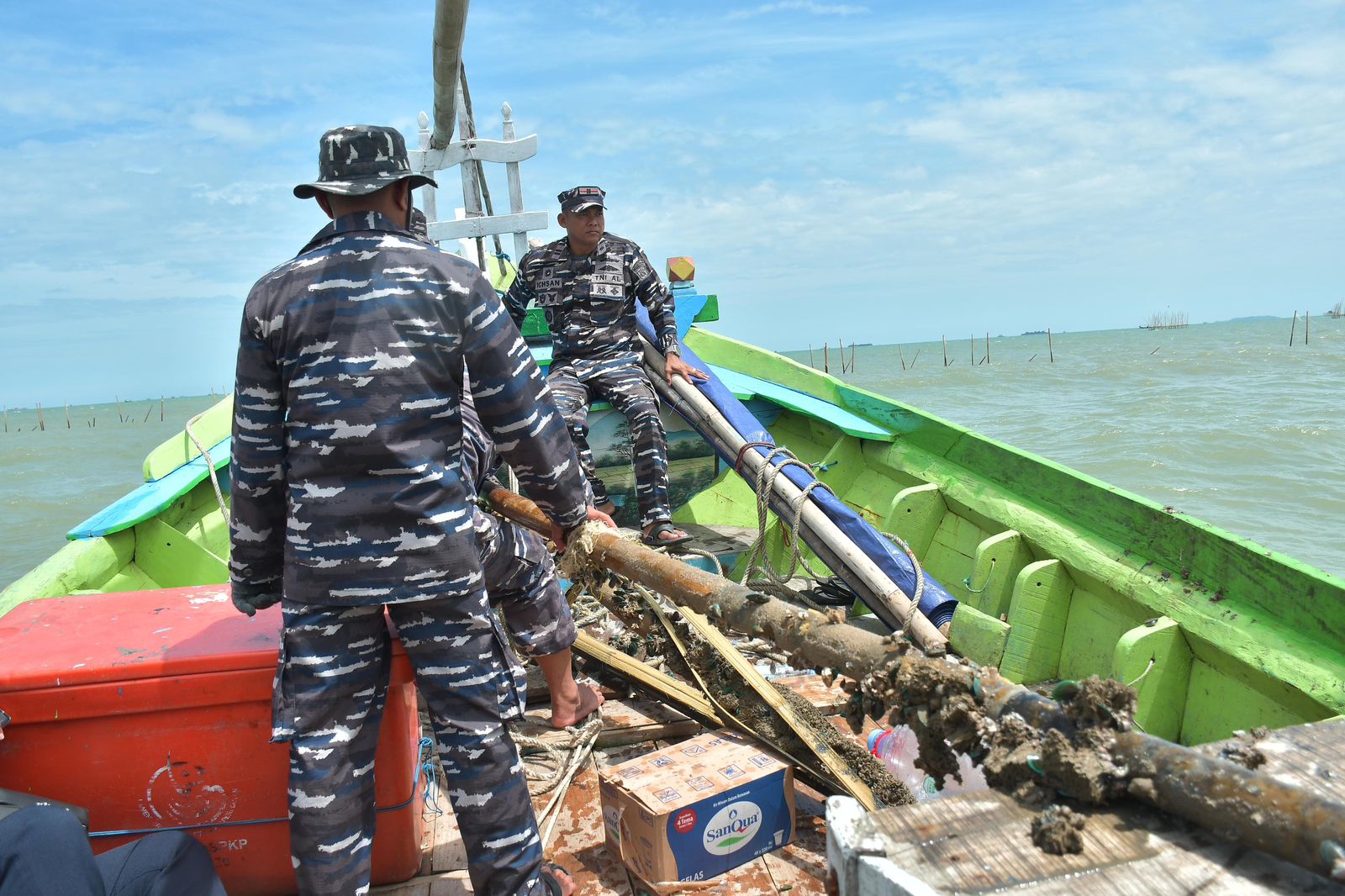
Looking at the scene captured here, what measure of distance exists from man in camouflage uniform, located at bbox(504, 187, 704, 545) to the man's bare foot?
154cm

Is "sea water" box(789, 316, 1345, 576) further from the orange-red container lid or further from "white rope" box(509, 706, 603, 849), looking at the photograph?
the orange-red container lid

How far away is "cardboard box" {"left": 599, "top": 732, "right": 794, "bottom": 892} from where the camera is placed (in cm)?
214

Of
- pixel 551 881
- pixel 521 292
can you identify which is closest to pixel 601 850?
pixel 551 881

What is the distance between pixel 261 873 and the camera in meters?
2.21

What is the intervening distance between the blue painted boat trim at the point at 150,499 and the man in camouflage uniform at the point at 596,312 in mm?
1805

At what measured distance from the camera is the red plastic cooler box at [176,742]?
2.07 metres

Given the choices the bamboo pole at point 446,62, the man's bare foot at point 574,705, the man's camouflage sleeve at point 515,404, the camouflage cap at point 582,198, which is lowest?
the man's bare foot at point 574,705

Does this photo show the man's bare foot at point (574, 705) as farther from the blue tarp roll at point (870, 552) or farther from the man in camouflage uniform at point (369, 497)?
the blue tarp roll at point (870, 552)

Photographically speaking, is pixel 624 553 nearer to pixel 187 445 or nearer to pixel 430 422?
pixel 430 422

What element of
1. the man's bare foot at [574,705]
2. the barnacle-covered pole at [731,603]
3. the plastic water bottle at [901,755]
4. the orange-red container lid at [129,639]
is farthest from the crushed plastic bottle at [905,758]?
the orange-red container lid at [129,639]

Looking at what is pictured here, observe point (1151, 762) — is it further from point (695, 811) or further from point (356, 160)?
point (356, 160)

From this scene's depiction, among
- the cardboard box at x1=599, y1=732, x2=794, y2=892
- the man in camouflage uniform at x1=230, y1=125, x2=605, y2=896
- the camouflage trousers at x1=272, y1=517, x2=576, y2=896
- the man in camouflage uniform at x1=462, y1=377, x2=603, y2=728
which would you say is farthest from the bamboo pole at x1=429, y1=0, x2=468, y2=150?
the cardboard box at x1=599, y1=732, x2=794, y2=892

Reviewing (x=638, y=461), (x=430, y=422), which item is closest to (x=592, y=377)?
(x=638, y=461)

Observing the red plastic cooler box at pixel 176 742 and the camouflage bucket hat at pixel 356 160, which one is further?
the red plastic cooler box at pixel 176 742
